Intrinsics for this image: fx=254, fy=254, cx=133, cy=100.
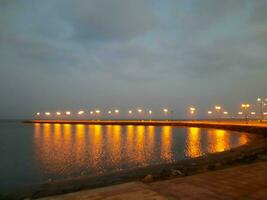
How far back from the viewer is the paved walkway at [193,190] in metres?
7.95

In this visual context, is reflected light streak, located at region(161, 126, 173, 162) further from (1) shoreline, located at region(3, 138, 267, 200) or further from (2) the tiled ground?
(2) the tiled ground

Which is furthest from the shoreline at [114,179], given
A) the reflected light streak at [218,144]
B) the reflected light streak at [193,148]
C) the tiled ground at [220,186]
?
the reflected light streak at [218,144]

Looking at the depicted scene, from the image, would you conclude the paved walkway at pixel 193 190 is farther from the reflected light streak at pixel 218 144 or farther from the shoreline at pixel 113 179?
the reflected light streak at pixel 218 144

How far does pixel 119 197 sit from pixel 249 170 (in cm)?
699

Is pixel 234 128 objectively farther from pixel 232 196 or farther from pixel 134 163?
pixel 232 196

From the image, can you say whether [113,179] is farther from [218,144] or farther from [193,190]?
[218,144]

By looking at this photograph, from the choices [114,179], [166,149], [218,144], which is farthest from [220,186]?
[218,144]

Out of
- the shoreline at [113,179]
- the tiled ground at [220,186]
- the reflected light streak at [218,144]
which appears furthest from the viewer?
the reflected light streak at [218,144]

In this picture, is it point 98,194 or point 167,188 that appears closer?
point 98,194

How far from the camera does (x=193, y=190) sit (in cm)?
869

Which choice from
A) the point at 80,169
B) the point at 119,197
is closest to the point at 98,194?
the point at 119,197

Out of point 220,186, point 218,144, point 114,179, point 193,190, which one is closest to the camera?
point 193,190

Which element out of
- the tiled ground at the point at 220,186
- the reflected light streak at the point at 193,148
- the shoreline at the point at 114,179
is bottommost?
the reflected light streak at the point at 193,148

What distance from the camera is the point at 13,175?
23.9 metres
